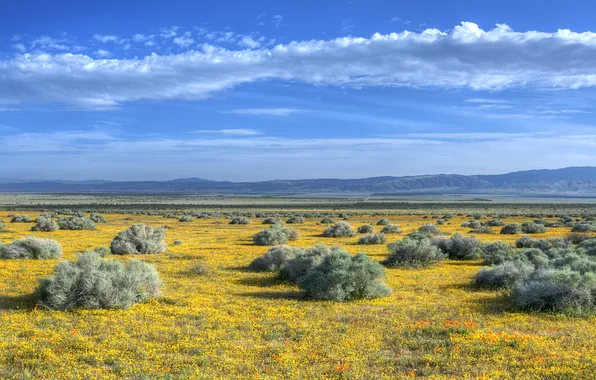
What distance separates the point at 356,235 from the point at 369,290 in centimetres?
2741

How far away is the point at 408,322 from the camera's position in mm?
12742

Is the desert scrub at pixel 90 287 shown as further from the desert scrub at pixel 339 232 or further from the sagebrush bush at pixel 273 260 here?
the desert scrub at pixel 339 232

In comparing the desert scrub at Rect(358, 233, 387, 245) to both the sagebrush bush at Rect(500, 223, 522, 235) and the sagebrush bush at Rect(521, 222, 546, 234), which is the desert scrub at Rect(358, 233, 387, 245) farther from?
the sagebrush bush at Rect(521, 222, 546, 234)

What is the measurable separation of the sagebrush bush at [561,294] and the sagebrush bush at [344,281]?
13.9ft

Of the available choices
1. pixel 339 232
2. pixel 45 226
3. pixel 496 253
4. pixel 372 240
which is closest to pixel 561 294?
pixel 496 253

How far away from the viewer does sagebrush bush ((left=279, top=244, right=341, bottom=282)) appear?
18.2 meters

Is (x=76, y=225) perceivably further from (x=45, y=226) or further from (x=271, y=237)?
(x=271, y=237)

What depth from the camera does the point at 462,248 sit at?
26.7 metres

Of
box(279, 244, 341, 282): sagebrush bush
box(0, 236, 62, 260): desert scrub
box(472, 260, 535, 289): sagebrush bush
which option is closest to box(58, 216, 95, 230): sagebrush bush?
box(0, 236, 62, 260): desert scrub

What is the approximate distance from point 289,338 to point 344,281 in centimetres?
482

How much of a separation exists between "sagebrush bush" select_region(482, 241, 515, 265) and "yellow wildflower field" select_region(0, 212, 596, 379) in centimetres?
728

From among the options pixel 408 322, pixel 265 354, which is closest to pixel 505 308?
pixel 408 322

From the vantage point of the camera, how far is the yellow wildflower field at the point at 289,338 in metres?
9.16

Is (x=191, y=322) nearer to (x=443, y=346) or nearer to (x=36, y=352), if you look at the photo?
(x=36, y=352)
